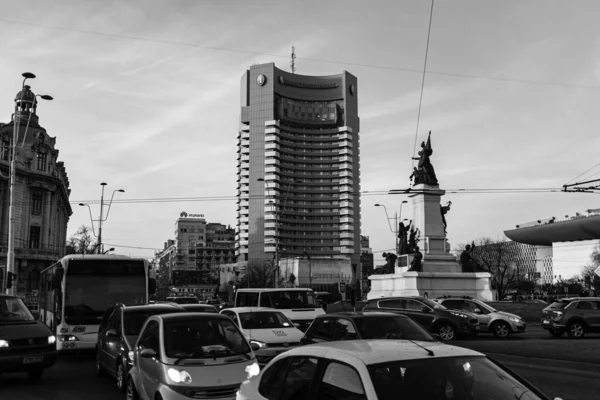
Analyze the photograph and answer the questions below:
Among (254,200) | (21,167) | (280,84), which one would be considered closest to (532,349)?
(21,167)

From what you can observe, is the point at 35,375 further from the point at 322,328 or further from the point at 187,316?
the point at 322,328

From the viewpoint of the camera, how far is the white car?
1297 cm

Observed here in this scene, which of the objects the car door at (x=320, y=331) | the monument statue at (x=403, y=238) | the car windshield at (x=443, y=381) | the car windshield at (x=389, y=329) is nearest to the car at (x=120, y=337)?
the car door at (x=320, y=331)

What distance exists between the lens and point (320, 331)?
39.3 ft

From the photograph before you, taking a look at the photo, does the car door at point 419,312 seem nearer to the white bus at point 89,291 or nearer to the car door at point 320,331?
the car door at point 320,331

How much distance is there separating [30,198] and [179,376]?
79.9 metres

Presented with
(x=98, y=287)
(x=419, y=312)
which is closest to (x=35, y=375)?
(x=98, y=287)

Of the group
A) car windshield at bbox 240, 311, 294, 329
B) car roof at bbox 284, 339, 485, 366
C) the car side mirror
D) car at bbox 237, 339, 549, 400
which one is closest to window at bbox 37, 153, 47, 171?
car windshield at bbox 240, 311, 294, 329

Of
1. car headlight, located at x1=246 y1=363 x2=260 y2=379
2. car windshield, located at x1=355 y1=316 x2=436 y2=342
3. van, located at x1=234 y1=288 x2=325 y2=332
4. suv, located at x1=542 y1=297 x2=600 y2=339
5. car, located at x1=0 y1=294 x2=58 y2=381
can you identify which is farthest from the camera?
suv, located at x1=542 y1=297 x2=600 y2=339

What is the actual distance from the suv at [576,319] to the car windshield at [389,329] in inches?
541

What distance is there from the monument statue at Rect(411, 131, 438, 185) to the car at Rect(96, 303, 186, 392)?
28616mm

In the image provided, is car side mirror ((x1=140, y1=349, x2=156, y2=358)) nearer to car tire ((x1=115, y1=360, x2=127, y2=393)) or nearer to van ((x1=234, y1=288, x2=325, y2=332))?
car tire ((x1=115, y1=360, x2=127, y2=393))

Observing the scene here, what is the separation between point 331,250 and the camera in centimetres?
18188

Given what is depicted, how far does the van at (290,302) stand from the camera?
745 inches
